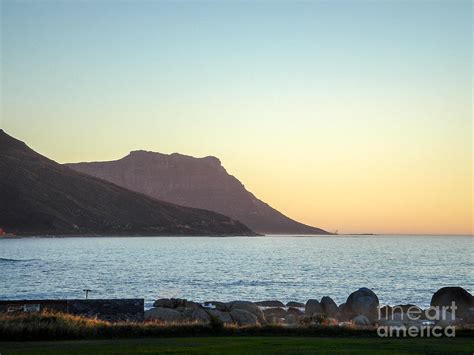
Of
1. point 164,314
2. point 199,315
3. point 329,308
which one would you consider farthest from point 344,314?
point 164,314

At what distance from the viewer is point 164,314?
1585 inches

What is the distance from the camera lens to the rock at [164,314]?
128ft

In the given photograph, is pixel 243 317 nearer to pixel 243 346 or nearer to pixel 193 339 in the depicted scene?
pixel 193 339

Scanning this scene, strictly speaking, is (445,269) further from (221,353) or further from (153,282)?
(221,353)

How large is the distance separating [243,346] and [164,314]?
19.8 m

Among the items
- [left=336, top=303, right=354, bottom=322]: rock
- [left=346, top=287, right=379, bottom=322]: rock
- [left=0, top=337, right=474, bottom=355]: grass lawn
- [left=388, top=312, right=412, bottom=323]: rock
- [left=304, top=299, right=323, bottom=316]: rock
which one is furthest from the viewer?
[left=304, top=299, right=323, bottom=316]: rock

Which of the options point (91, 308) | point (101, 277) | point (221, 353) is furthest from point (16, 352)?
point (101, 277)

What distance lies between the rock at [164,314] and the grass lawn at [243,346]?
15.6 m

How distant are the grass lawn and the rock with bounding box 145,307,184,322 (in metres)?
15.6

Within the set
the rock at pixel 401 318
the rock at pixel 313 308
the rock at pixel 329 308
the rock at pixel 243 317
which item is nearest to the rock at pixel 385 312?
the rock at pixel 401 318

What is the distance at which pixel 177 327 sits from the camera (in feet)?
84.1

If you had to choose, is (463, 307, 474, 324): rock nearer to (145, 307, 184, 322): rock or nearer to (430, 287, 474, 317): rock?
(430, 287, 474, 317): rock

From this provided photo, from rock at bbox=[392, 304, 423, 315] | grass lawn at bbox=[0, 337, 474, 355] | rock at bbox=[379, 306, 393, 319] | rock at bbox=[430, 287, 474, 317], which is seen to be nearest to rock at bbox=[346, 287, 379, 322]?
rock at bbox=[379, 306, 393, 319]

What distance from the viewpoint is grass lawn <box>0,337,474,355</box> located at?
65.8 feet
